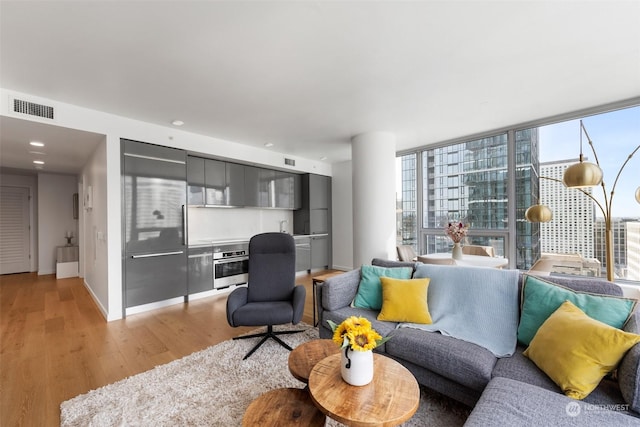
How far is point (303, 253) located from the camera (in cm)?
589

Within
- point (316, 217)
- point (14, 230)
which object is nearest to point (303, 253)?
point (316, 217)

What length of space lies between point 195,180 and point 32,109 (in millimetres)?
1904

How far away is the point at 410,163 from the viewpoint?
5.44 m

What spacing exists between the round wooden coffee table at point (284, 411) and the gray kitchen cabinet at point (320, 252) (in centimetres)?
466

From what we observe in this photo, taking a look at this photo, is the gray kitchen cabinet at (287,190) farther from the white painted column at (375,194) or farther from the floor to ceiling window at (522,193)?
the floor to ceiling window at (522,193)

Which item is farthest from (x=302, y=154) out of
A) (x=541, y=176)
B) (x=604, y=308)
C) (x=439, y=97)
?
(x=604, y=308)

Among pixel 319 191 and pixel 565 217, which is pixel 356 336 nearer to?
pixel 565 217

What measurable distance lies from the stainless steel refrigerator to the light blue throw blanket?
3.34 m

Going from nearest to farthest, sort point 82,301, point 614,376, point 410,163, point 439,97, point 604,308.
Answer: point 614,376
point 604,308
point 439,97
point 82,301
point 410,163

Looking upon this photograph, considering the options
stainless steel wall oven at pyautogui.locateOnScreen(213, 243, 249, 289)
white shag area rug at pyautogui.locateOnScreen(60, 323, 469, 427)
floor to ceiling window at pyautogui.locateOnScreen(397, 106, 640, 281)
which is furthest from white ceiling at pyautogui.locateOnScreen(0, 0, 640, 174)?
white shag area rug at pyautogui.locateOnScreen(60, 323, 469, 427)

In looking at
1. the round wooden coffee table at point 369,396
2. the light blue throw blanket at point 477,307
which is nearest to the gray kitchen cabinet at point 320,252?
the light blue throw blanket at point 477,307

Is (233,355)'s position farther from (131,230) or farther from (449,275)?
(131,230)

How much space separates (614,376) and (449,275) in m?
1.06

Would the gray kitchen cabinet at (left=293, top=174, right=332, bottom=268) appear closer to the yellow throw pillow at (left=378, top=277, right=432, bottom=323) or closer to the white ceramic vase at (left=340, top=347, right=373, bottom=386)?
the yellow throw pillow at (left=378, top=277, right=432, bottom=323)
